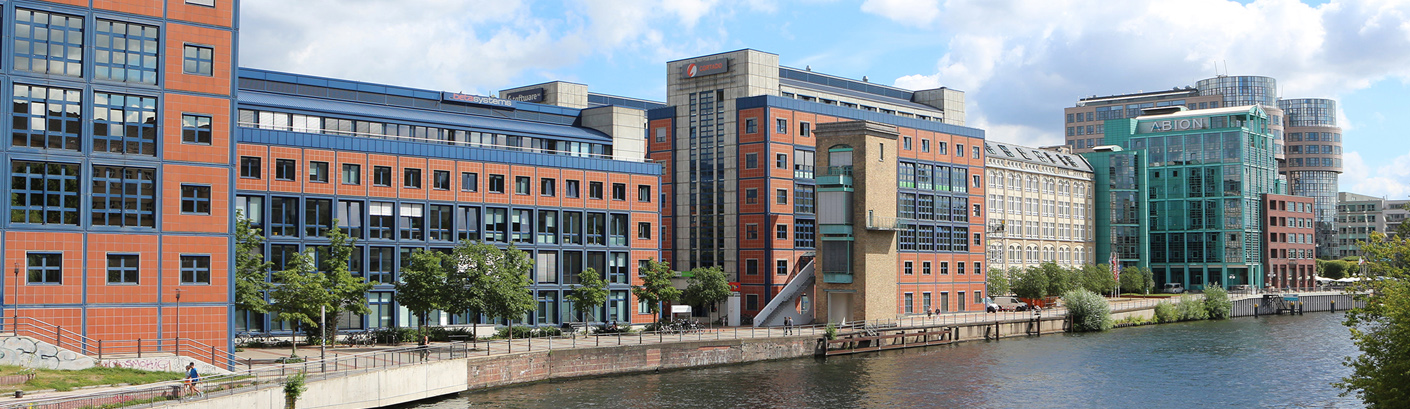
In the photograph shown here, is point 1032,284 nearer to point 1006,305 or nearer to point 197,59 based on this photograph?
point 1006,305

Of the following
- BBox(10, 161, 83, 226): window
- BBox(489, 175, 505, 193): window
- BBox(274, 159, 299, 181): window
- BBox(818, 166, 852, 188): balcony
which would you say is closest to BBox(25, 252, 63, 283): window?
BBox(10, 161, 83, 226): window

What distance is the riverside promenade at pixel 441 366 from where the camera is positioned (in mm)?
44188

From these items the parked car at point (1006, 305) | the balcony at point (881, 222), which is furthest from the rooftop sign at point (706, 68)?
the parked car at point (1006, 305)

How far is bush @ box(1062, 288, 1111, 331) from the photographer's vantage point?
384 feet

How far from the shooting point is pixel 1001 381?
7338cm

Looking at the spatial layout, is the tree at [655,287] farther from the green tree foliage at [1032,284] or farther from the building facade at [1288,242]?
the building facade at [1288,242]

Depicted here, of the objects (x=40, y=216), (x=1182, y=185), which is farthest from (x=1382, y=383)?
(x=1182, y=185)

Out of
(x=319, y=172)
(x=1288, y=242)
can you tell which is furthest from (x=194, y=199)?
(x=1288, y=242)

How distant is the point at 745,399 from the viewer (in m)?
63.1

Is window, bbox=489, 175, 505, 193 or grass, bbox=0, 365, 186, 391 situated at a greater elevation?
window, bbox=489, 175, 505, 193

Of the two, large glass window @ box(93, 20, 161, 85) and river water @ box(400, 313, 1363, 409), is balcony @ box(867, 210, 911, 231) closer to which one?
river water @ box(400, 313, 1363, 409)

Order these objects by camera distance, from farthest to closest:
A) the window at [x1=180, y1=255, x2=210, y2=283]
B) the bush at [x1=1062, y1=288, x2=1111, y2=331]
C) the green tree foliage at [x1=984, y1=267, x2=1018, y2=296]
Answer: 1. the green tree foliage at [x1=984, y1=267, x2=1018, y2=296]
2. the bush at [x1=1062, y1=288, x2=1111, y2=331]
3. the window at [x1=180, y1=255, x2=210, y2=283]

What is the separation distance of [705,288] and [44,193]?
181 feet

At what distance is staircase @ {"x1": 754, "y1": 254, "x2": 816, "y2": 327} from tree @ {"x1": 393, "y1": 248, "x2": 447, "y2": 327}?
113 ft
